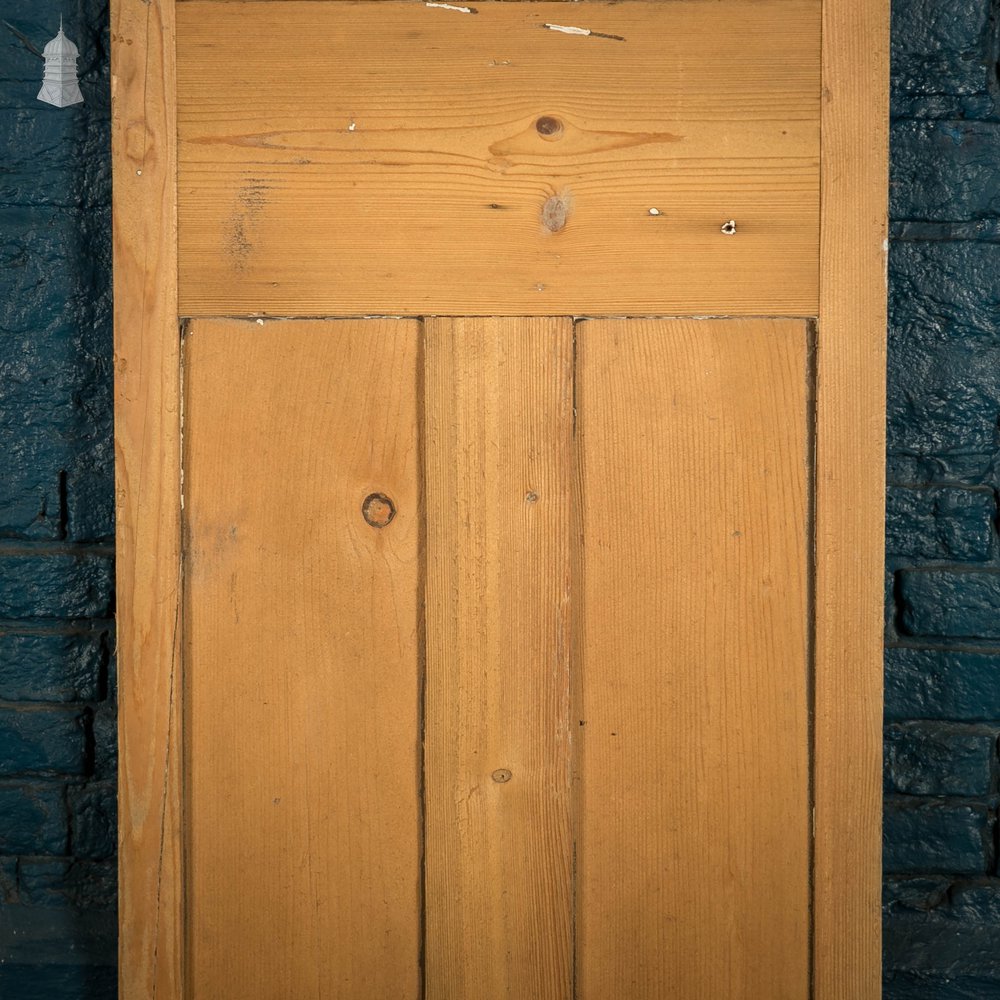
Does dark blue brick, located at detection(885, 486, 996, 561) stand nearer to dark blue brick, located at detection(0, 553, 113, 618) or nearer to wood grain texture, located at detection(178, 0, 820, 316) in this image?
wood grain texture, located at detection(178, 0, 820, 316)

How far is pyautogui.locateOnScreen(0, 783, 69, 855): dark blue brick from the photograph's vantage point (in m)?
1.08

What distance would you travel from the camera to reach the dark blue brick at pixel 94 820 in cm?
108

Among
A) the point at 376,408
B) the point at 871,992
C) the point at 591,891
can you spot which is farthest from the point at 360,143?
the point at 871,992

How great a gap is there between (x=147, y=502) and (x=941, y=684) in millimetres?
916

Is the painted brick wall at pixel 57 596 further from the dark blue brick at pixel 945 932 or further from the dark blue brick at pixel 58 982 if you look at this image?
the dark blue brick at pixel 945 932

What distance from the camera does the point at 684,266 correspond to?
0.91 metres

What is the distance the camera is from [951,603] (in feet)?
3.51

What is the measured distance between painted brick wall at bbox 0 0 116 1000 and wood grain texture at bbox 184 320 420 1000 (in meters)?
0.23

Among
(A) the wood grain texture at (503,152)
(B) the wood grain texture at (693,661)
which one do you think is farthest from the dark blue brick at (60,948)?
(A) the wood grain texture at (503,152)

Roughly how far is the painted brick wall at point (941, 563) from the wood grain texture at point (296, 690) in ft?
1.91

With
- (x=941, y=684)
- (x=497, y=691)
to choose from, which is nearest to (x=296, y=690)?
(x=497, y=691)

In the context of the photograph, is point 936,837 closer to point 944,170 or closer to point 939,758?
point 939,758

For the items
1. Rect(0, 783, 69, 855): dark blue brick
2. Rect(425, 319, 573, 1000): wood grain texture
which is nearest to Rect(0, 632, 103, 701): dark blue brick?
Rect(0, 783, 69, 855): dark blue brick

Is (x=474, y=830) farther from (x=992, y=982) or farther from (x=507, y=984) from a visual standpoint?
(x=992, y=982)
